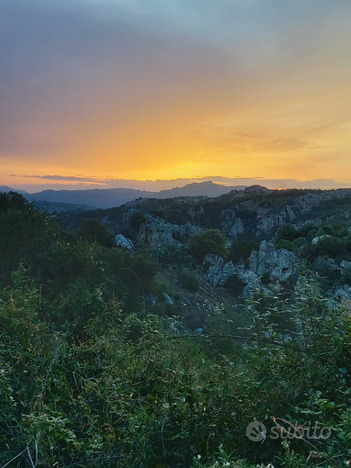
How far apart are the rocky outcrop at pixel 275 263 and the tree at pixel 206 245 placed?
10.4 ft

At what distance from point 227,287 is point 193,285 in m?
3.81

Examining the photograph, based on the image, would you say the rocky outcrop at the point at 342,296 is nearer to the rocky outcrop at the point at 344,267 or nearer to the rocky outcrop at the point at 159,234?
the rocky outcrop at the point at 344,267

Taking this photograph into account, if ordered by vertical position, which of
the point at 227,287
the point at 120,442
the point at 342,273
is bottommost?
the point at 227,287

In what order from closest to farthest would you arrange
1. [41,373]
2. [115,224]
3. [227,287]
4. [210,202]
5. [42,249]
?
[41,373]
[42,249]
[227,287]
[115,224]
[210,202]

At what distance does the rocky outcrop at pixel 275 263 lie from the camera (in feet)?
44.8

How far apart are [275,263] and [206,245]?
7461 millimetres

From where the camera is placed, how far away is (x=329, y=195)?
44.1 meters

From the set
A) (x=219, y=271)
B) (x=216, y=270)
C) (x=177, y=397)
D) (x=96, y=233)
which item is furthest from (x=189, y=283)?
(x=177, y=397)

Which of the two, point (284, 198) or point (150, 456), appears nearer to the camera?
point (150, 456)

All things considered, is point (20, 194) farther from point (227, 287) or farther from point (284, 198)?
point (284, 198)

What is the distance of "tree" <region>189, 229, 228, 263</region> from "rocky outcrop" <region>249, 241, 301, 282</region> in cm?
317

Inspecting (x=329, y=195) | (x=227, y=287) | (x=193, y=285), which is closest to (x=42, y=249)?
(x=193, y=285)

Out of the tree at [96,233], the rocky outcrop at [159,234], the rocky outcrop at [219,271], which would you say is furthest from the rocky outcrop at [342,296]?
the rocky outcrop at [159,234]

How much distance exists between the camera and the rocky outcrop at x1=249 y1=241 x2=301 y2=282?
44.8 ft
